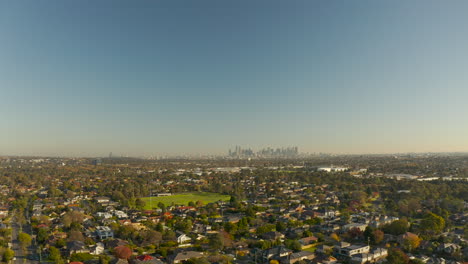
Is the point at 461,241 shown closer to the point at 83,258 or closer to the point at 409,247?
the point at 409,247

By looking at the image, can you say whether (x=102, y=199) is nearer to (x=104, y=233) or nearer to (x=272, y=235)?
(x=104, y=233)

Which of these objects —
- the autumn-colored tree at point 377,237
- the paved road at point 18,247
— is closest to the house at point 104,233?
the paved road at point 18,247

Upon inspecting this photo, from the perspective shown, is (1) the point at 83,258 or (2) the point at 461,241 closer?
(1) the point at 83,258

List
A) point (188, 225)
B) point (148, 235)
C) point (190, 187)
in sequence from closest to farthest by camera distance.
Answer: point (148, 235) < point (188, 225) < point (190, 187)

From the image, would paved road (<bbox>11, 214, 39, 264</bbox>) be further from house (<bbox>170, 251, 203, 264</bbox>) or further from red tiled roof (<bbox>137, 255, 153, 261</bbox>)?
house (<bbox>170, 251, 203, 264</bbox>)

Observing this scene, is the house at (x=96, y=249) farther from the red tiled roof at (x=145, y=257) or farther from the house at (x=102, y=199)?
the house at (x=102, y=199)

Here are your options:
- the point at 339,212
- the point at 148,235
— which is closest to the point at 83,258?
the point at 148,235

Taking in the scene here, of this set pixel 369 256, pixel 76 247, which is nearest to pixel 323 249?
pixel 369 256

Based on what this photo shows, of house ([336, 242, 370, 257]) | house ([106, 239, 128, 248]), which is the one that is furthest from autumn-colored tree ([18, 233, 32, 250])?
house ([336, 242, 370, 257])
